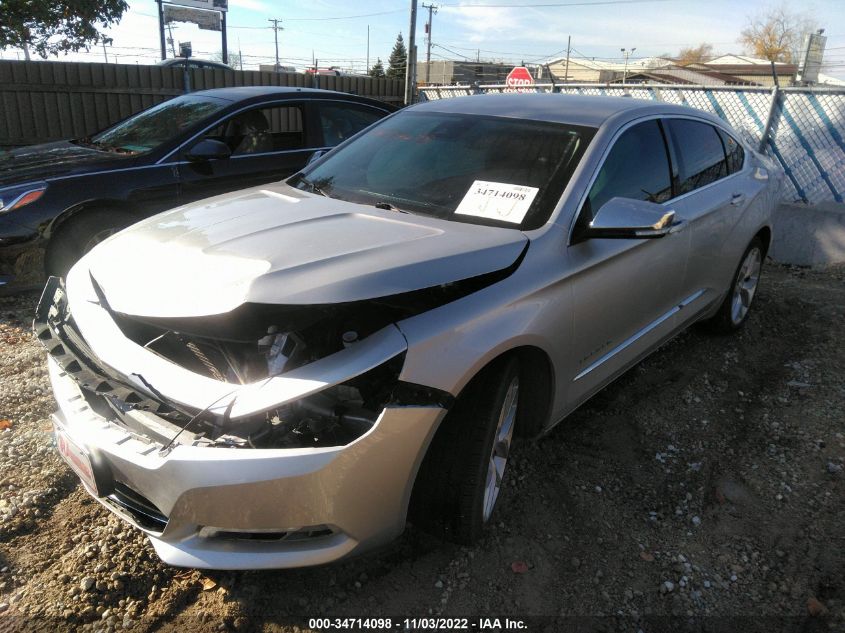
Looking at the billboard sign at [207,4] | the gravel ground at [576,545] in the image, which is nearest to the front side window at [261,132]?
the gravel ground at [576,545]

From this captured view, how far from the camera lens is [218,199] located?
329 cm

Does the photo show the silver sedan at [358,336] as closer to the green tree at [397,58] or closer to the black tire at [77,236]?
the black tire at [77,236]

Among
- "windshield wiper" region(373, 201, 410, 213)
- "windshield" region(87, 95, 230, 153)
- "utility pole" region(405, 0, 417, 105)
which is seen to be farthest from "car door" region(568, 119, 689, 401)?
"utility pole" region(405, 0, 417, 105)

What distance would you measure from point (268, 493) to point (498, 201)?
160 cm

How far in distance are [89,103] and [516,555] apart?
11479 millimetres

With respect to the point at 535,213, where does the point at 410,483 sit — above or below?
below

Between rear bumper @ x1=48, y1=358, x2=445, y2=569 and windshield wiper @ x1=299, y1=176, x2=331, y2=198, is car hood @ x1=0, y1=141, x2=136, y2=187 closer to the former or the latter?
windshield wiper @ x1=299, y1=176, x2=331, y2=198

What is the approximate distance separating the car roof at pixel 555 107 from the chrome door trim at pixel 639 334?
1.06 meters

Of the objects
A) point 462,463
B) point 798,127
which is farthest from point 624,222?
point 798,127

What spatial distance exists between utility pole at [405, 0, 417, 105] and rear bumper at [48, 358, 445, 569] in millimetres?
12529

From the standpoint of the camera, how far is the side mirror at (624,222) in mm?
2678

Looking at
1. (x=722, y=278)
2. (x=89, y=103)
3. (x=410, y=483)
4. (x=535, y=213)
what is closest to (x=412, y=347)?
(x=410, y=483)

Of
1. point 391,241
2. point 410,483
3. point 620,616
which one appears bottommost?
point 620,616

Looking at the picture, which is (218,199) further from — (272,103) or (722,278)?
(722,278)
